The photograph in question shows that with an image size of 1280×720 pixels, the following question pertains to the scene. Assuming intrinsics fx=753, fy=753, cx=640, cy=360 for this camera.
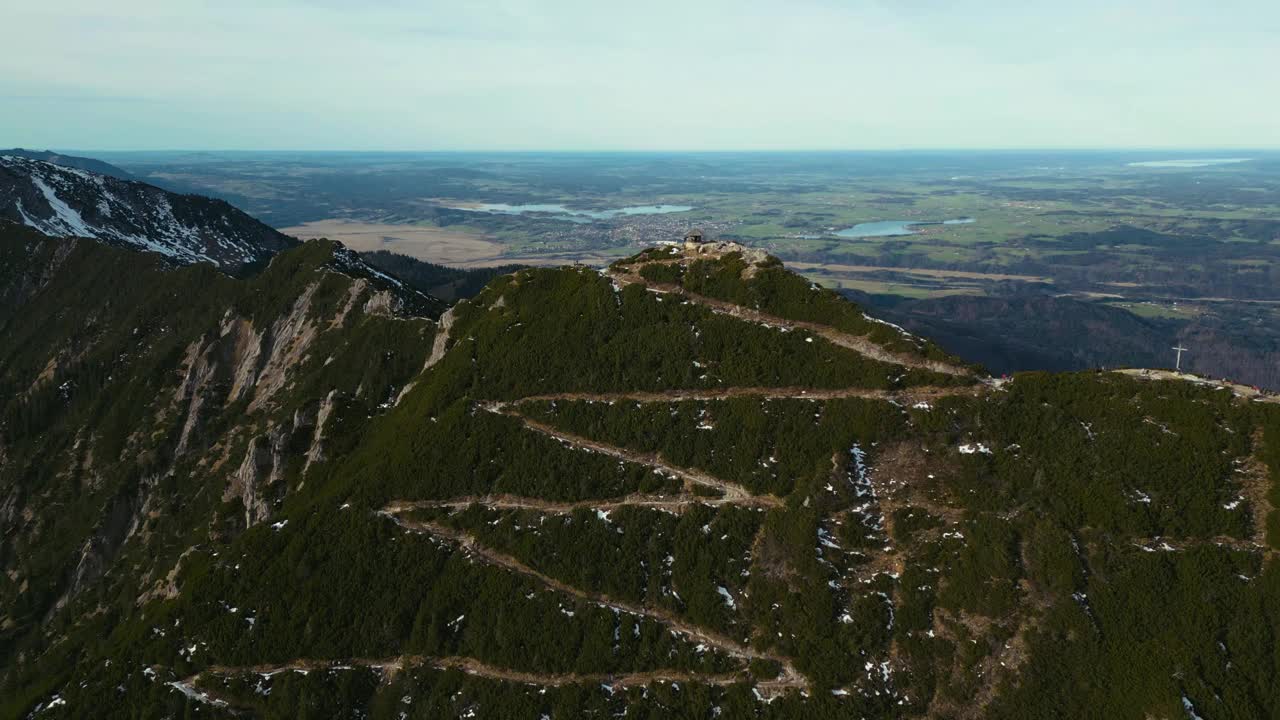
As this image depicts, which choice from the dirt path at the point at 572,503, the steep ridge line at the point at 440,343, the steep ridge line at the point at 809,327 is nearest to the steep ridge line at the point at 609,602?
the dirt path at the point at 572,503

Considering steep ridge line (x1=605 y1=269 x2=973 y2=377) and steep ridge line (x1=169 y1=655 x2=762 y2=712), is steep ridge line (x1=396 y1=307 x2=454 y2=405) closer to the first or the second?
steep ridge line (x1=605 y1=269 x2=973 y2=377)

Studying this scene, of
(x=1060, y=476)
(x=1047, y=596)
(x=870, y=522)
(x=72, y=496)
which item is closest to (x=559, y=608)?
(x=870, y=522)

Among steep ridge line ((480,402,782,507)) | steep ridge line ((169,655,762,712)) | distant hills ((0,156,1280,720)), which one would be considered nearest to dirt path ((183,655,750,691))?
steep ridge line ((169,655,762,712))

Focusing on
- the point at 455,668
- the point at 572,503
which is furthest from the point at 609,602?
the point at 455,668

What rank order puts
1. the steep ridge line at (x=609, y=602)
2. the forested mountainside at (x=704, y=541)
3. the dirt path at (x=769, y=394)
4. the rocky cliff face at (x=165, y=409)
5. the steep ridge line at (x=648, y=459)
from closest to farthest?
1. the forested mountainside at (x=704, y=541)
2. the steep ridge line at (x=609, y=602)
3. the steep ridge line at (x=648, y=459)
4. the dirt path at (x=769, y=394)
5. the rocky cliff face at (x=165, y=409)

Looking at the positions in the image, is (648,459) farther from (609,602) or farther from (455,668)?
(455,668)

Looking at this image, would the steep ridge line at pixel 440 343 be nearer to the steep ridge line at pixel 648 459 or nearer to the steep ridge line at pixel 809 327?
the steep ridge line at pixel 648 459
